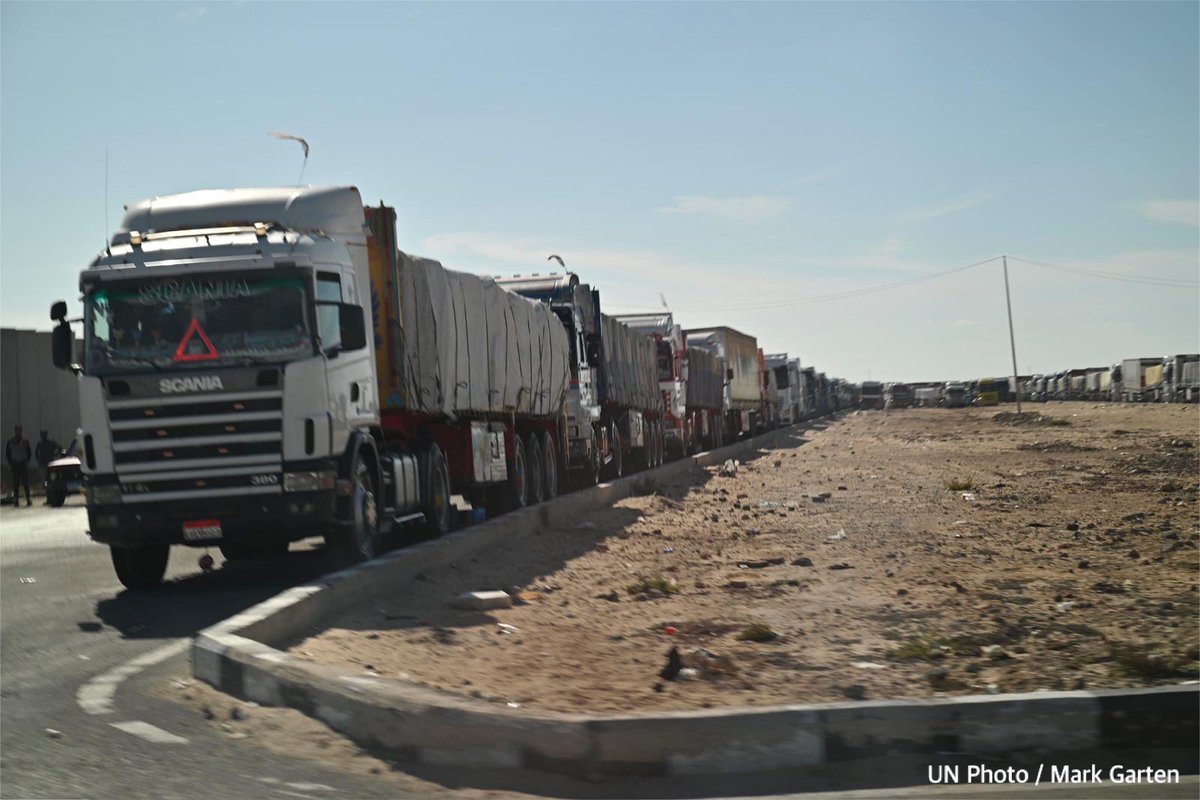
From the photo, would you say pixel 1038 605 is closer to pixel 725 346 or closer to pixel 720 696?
pixel 720 696

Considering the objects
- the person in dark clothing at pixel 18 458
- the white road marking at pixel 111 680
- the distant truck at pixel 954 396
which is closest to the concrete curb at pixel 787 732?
the white road marking at pixel 111 680

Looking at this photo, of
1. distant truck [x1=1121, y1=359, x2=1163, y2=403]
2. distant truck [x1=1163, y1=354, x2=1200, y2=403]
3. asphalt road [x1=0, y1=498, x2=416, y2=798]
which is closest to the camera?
asphalt road [x1=0, y1=498, x2=416, y2=798]

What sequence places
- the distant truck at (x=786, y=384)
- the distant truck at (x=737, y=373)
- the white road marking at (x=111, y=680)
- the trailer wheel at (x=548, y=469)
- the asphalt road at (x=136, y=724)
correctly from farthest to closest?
the distant truck at (x=786, y=384), the distant truck at (x=737, y=373), the trailer wheel at (x=548, y=469), the white road marking at (x=111, y=680), the asphalt road at (x=136, y=724)

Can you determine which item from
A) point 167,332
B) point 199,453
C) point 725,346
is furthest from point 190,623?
point 725,346

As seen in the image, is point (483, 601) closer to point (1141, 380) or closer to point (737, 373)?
point (737, 373)

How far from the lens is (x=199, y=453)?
36.2ft

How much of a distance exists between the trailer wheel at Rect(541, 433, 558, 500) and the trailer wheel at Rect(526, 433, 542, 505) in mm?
208

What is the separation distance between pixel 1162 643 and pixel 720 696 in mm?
2426

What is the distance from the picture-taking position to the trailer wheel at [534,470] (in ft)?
63.4

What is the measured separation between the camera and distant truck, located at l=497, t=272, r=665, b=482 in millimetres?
23094

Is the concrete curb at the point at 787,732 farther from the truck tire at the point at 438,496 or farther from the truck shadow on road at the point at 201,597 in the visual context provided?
the truck tire at the point at 438,496

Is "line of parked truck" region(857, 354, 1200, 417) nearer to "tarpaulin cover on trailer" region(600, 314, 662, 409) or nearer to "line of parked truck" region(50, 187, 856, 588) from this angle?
"tarpaulin cover on trailer" region(600, 314, 662, 409)

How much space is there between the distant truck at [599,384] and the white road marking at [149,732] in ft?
50.5

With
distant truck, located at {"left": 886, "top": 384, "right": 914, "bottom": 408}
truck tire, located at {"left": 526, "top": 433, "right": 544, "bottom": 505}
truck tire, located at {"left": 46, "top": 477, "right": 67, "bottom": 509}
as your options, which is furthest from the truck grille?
distant truck, located at {"left": 886, "top": 384, "right": 914, "bottom": 408}
